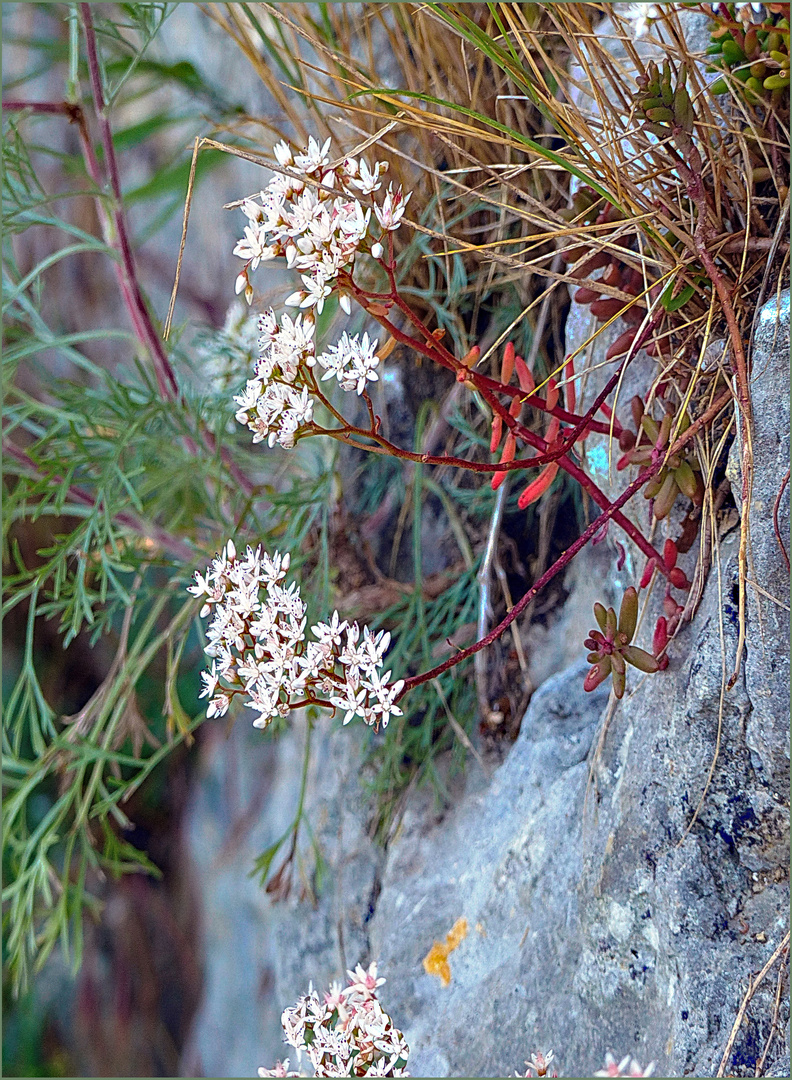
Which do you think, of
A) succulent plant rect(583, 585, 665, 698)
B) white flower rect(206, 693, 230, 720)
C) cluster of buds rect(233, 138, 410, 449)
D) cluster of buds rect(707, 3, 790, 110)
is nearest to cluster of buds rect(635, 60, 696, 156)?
cluster of buds rect(707, 3, 790, 110)

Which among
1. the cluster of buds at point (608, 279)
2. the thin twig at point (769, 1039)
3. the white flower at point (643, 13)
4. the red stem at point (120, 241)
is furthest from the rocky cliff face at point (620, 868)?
the red stem at point (120, 241)

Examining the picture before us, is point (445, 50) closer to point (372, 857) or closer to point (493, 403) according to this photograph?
point (493, 403)

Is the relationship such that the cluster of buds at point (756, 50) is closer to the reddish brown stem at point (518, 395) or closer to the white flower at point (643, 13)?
the white flower at point (643, 13)

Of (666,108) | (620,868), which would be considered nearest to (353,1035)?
(620,868)

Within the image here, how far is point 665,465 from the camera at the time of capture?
69 cm

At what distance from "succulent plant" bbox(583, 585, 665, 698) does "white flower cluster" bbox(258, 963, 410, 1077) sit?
276 mm

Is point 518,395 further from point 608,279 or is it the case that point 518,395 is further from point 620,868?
point 620,868

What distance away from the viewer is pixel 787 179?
0.68 metres

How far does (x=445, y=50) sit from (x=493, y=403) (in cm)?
52

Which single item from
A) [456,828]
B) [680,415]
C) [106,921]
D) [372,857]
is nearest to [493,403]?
[680,415]

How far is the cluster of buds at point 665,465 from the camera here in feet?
2.23

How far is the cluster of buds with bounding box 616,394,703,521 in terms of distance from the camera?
681 mm

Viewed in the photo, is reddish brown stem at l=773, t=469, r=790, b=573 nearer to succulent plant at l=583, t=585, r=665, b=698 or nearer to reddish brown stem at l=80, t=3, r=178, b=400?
succulent plant at l=583, t=585, r=665, b=698

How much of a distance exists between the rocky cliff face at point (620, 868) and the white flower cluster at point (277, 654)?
26cm
